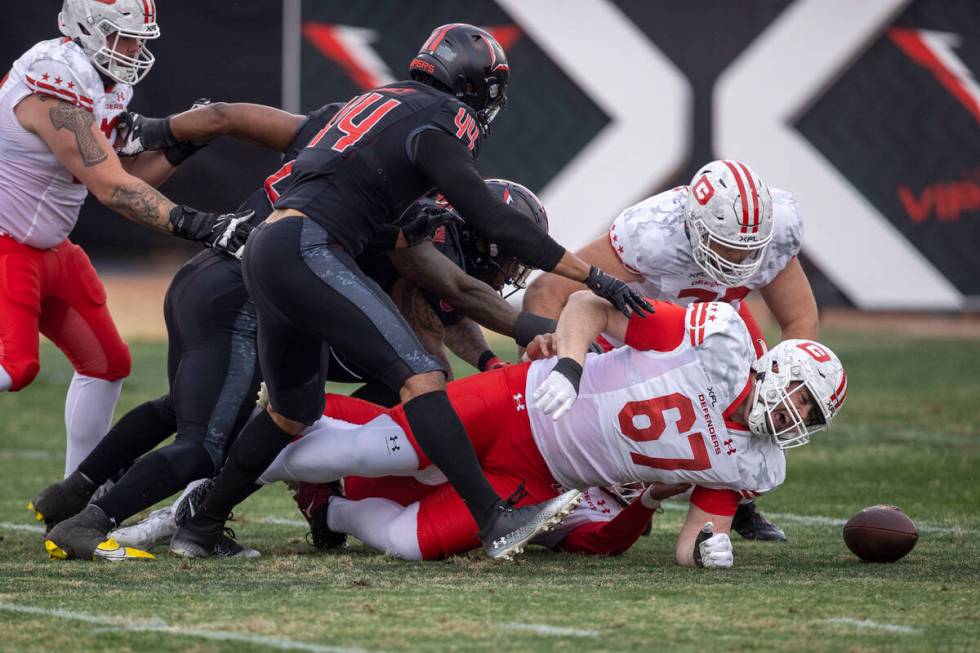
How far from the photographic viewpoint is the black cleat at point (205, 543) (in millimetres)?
4508

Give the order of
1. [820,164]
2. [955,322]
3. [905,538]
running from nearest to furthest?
1. [905,538]
2. [820,164]
3. [955,322]

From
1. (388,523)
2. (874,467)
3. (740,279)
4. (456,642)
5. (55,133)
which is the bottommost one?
(874,467)

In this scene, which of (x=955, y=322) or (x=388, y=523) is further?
(x=955, y=322)

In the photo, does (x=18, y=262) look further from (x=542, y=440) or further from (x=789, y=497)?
(x=789, y=497)

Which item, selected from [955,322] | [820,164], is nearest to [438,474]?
[820,164]

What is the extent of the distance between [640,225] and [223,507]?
171cm

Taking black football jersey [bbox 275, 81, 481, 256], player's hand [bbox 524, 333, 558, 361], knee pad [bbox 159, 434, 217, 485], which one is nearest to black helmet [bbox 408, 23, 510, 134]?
black football jersey [bbox 275, 81, 481, 256]

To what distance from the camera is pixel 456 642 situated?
3.13 metres

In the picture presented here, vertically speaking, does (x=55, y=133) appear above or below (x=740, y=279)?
above

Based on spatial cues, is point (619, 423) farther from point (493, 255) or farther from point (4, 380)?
point (4, 380)

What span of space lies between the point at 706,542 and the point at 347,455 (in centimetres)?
110

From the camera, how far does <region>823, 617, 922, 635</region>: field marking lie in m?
3.32

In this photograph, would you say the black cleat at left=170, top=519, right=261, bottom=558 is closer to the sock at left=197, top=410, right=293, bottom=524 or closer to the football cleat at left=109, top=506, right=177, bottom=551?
the sock at left=197, top=410, right=293, bottom=524

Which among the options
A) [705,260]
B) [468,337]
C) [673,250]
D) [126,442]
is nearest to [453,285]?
[468,337]
